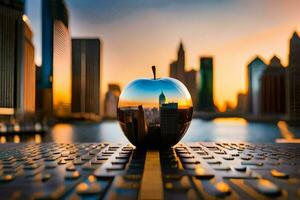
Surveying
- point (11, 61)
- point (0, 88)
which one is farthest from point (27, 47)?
point (0, 88)

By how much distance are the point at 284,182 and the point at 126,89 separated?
6282 millimetres

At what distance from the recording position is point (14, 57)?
16688 cm

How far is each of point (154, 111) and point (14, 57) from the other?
173m

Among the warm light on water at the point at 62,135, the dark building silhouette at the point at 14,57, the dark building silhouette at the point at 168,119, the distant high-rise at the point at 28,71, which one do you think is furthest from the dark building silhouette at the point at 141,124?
the distant high-rise at the point at 28,71

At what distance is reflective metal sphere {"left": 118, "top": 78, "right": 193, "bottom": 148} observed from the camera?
10812 millimetres

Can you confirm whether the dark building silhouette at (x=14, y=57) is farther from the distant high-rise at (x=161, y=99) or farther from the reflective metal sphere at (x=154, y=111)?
the distant high-rise at (x=161, y=99)

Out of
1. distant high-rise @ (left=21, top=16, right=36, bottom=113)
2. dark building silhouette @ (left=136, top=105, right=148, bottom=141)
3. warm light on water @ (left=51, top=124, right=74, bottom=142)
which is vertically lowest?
warm light on water @ (left=51, top=124, right=74, bottom=142)

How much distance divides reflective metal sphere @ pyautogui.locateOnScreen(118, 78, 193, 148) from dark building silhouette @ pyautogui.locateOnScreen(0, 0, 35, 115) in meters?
155

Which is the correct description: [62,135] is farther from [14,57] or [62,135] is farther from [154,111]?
[14,57]

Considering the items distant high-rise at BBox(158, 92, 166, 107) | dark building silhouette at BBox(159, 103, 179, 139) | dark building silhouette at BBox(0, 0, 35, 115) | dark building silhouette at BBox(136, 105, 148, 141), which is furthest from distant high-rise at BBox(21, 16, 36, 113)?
distant high-rise at BBox(158, 92, 166, 107)

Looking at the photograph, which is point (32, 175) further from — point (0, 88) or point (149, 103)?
point (0, 88)

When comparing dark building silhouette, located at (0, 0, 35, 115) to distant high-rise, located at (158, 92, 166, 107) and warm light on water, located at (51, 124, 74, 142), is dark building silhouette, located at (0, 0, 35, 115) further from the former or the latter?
distant high-rise, located at (158, 92, 166, 107)

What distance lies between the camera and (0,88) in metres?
161

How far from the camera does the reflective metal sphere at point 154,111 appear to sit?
35.5 feet
